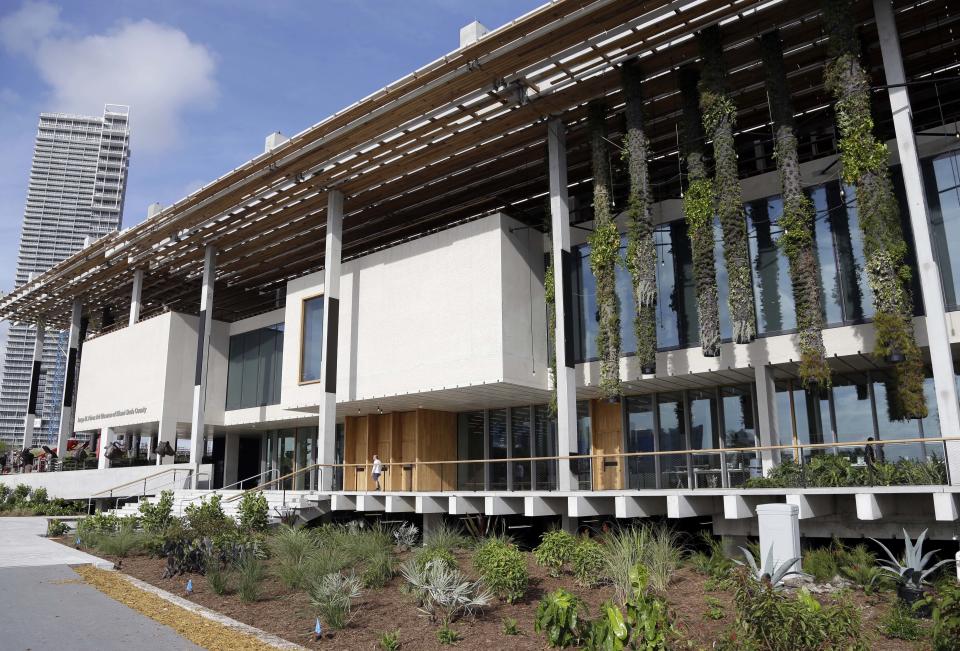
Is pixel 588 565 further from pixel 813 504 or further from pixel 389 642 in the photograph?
pixel 389 642

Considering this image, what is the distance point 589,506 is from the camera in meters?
15.7

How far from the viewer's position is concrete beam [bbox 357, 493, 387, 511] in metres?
19.0

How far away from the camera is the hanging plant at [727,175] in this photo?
52.0ft

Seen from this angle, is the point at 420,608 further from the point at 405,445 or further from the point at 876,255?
the point at 405,445

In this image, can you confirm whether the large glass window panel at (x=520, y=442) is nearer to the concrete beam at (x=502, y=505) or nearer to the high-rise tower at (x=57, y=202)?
the concrete beam at (x=502, y=505)

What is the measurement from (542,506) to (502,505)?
96 centimetres

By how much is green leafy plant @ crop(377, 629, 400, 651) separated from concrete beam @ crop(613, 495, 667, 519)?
677 centimetres

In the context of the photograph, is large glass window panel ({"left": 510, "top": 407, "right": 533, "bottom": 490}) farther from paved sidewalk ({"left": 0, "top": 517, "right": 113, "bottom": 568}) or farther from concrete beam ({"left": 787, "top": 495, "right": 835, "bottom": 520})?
paved sidewalk ({"left": 0, "top": 517, "right": 113, "bottom": 568})

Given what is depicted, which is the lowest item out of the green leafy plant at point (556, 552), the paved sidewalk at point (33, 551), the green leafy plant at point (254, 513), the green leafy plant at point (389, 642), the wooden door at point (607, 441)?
the green leafy plant at point (389, 642)

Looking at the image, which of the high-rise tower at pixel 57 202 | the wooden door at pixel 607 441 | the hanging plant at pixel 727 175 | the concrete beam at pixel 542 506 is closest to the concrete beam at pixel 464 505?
the concrete beam at pixel 542 506

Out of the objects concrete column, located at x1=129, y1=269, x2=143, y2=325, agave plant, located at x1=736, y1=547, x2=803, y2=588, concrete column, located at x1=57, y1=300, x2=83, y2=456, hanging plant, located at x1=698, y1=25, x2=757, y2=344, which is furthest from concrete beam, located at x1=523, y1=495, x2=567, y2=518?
concrete column, located at x1=57, y1=300, x2=83, y2=456

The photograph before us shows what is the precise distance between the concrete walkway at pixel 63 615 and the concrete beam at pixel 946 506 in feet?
36.1

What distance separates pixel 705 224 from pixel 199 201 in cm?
1796

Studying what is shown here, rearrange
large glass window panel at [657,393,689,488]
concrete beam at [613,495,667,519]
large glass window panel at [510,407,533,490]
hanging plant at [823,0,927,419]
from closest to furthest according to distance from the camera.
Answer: hanging plant at [823,0,927,419] → concrete beam at [613,495,667,519] → large glass window panel at [657,393,689,488] → large glass window panel at [510,407,533,490]
